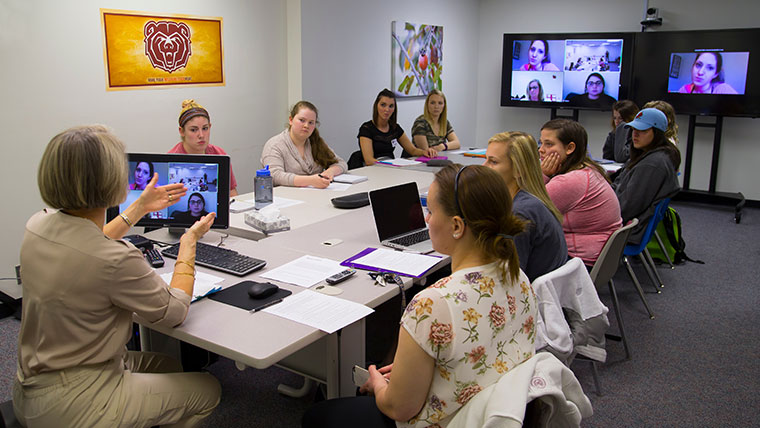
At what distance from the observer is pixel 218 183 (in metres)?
2.50

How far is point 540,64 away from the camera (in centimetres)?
691

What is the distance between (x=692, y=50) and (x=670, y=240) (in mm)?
2735

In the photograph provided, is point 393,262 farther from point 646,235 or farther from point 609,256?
point 646,235

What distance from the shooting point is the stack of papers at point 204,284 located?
6.32ft

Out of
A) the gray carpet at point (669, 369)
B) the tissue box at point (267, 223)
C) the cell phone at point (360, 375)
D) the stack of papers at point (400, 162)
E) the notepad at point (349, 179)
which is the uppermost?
the stack of papers at point (400, 162)

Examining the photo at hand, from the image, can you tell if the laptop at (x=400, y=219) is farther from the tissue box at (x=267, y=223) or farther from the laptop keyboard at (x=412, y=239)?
the tissue box at (x=267, y=223)

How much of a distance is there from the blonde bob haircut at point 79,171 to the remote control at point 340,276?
79 cm

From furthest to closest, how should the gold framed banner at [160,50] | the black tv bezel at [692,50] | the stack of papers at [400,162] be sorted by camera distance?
the black tv bezel at [692,50] < the stack of papers at [400,162] < the gold framed banner at [160,50]

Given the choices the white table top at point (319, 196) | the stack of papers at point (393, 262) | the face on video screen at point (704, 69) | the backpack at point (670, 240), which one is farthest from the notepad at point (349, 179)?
the face on video screen at point (704, 69)

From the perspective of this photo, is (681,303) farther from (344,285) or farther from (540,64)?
(540,64)

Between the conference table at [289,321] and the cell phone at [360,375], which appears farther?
the cell phone at [360,375]

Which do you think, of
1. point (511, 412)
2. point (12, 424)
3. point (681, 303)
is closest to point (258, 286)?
point (12, 424)

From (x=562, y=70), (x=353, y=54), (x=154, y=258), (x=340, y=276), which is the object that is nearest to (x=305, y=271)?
(x=340, y=276)

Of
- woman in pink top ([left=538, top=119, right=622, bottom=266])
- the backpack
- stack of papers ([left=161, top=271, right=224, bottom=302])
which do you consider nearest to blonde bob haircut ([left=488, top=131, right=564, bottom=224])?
woman in pink top ([left=538, top=119, right=622, bottom=266])
